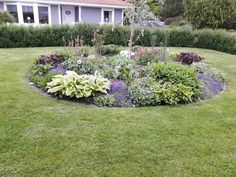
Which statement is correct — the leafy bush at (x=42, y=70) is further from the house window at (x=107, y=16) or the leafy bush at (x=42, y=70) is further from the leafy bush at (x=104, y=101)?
the house window at (x=107, y=16)

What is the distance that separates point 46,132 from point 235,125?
10.4ft

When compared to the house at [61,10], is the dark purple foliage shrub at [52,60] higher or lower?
lower

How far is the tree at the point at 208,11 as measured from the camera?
59.9 ft

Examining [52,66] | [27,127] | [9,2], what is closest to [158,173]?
[27,127]

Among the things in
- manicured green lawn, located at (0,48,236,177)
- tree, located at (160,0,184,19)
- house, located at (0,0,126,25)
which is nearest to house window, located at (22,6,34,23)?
house, located at (0,0,126,25)

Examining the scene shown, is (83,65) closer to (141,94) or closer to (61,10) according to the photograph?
(141,94)

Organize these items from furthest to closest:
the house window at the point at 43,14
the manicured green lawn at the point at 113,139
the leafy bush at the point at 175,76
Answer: the house window at the point at 43,14 → the leafy bush at the point at 175,76 → the manicured green lawn at the point at 113,139

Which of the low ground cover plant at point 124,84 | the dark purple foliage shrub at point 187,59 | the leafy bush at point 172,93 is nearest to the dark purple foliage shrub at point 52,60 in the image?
the low ground cover plant at point 124,84

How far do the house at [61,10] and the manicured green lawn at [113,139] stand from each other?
14.8m

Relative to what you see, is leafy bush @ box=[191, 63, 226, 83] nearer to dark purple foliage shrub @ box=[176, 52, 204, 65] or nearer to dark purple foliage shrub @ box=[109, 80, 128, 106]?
dark purple foliage shrub @ box=[176, 52, 204, 65]

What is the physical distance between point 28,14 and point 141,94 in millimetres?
16103

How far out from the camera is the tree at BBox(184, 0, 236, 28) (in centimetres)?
1825

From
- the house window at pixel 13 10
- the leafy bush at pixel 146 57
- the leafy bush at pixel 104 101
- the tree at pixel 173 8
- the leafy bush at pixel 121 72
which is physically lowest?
the leafy bush at pixel 104 101

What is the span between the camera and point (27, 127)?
13.2 feet
